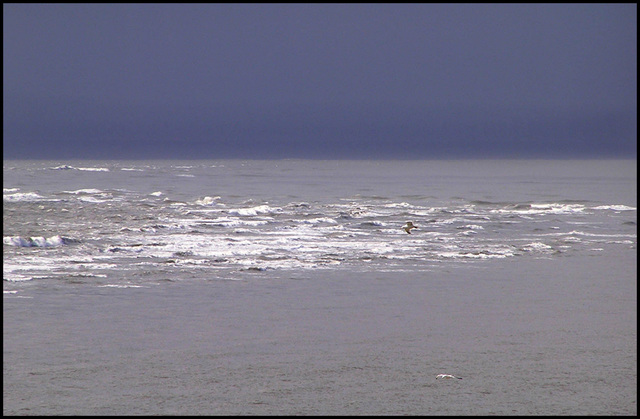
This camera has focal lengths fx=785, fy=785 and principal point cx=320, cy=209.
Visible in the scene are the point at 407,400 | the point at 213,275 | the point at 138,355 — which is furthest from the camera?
the point at 213,275

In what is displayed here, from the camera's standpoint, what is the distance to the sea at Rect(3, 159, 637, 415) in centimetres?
489

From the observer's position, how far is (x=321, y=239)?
14.0m

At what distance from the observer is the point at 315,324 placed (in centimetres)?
695

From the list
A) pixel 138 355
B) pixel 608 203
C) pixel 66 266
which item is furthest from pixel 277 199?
pixel 138 355

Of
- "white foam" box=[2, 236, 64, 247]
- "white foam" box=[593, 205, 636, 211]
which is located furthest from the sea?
"white foam" box=[593, 205, 636, 211]

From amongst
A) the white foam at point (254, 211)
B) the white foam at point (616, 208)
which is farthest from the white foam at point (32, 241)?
the white foam at point (616, 208)

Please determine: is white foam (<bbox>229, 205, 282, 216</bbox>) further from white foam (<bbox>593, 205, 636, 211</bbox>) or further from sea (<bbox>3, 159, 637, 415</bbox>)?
white foam (<bbox>593, 205, 636, 211</bbox>)

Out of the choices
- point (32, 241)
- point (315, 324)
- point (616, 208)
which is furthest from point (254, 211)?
point (315, 324)

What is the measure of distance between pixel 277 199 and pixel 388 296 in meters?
19.0

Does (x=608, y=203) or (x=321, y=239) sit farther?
(x=608, y=203)

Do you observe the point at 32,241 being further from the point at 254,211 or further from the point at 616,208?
the point at 616,208

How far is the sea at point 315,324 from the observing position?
4.89 metres

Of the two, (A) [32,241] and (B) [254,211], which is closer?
(A) [32,241]

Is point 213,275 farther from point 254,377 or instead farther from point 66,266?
point 254,377
